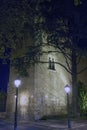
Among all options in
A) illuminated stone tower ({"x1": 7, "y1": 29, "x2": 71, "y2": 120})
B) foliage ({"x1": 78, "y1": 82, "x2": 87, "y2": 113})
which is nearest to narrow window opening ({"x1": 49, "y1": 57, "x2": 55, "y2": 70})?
illuminated stone tower ({"x1": 7, "y1": 29, "x2": 71, "y2": 120})

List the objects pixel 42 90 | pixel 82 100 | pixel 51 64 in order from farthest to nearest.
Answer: pixel 82 100
pixel 51 64
pixel 42 90

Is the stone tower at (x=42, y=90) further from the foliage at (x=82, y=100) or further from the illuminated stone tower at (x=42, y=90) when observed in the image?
the foliage at (x=82, y=100)

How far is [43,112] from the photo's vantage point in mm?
27516

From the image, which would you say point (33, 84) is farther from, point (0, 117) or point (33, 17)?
point (33, 17)

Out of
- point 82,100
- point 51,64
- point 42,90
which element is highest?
point 51,64

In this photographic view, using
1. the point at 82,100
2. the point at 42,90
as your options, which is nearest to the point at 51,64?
the point at 42,90

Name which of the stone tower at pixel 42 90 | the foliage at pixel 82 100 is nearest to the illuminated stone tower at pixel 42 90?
the stone tower at pixel 42 90

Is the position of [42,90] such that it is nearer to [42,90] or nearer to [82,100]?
[42,90]

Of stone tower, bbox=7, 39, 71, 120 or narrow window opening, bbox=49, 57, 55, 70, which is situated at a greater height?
narrow window opening, bbox=49, 57, 55, 70

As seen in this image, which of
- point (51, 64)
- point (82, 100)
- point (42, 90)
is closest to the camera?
point (42, 90)

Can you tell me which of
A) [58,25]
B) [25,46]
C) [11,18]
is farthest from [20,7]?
[25,46]

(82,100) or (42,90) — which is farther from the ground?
(42,90)

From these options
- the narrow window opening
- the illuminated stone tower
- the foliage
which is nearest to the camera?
the illuminated stone tower

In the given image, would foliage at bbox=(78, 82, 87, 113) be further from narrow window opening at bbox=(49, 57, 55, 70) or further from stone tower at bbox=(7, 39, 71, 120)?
narrow window opening at bbox=(49, 57, 55, 70)
